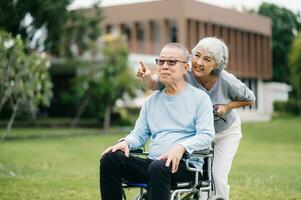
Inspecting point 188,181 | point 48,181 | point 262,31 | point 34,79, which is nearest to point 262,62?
point 262,31

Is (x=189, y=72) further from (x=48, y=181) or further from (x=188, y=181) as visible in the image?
(x=48, y=181)

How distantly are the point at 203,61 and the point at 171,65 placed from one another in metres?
0.32

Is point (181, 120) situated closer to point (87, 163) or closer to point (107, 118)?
point (87, 163)

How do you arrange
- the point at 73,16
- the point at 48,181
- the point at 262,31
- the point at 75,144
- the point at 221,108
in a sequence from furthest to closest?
1. the point at 262,31
2. the point at 73,16
3. the point at 75,144
4. the point at 48,181
5. the point at 221,108

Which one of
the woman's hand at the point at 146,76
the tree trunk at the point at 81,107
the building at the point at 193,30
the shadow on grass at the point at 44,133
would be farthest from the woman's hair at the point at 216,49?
the building at the point at 193,30

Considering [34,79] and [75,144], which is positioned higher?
[34,79]

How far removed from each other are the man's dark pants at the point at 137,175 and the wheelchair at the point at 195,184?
4 cm

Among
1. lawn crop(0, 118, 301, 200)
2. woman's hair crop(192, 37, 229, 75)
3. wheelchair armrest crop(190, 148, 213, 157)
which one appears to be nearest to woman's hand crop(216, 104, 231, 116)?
woman's hair crop(192, 37, 229, 75)

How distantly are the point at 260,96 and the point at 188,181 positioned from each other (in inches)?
1762

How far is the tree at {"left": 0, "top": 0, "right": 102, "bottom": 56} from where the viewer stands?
27.5m

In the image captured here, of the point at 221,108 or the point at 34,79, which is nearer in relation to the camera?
→ the point at 221,108

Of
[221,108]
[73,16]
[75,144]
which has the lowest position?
[75,144]

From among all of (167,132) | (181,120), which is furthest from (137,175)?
(181,120)

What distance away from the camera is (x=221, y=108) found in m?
4.71
